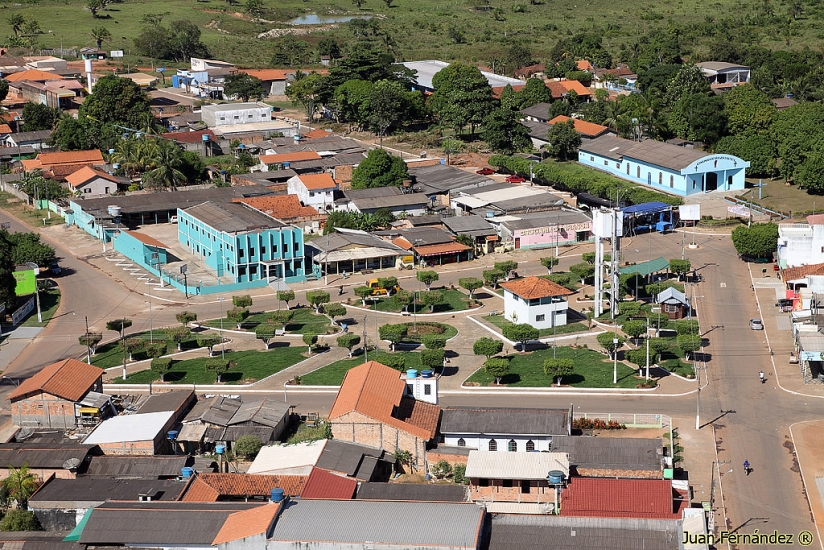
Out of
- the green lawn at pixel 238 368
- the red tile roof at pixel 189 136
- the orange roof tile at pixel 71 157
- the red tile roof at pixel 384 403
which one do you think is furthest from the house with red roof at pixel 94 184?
the red tile roof at pixel 384 403

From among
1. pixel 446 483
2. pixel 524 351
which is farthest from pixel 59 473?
pixel 524 351

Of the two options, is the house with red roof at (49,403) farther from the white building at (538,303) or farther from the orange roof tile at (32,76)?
the orange roof tile at (32,76)

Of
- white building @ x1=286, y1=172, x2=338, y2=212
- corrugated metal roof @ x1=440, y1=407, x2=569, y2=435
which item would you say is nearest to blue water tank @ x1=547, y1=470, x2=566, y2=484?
corrugated metal roof @ x1=440, y1=407, x2=569, y2=435

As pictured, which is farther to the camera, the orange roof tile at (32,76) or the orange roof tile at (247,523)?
the orange roof tile at (32,76)

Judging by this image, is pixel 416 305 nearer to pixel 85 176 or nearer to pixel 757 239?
pixel 757 239

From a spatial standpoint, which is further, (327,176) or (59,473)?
(327,176)

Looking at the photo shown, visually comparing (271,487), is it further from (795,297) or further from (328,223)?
(328,223)

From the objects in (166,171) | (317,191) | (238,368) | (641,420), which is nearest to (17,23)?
(166,171)
